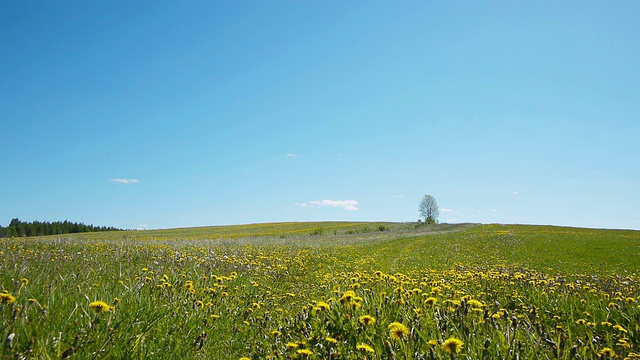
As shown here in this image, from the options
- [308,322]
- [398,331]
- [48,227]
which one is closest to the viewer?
[398,331]

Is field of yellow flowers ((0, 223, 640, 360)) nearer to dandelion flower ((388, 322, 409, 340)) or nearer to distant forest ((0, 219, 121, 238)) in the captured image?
dandelion flower ((388, 322, 409, 340))

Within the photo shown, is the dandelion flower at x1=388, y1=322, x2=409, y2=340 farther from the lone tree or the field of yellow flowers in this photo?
the lone tree

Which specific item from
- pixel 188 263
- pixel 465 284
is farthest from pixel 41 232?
pixel 465 284

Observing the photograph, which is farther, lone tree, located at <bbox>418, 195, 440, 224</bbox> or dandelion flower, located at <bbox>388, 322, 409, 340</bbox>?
lone tree, located at <bbox>418, 195, 440, 224</bbox>

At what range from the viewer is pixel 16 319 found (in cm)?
294

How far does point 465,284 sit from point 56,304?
647cm

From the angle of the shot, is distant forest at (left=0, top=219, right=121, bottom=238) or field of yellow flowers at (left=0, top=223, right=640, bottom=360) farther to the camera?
distant forest at (left=0, top=219, right=121, bottom=238)

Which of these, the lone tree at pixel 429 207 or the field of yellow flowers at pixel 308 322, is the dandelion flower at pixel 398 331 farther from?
→ the lone tree at pixel 429 207

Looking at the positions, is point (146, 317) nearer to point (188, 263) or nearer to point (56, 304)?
point (56, 304)

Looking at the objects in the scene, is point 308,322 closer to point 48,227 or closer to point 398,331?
point 398,331

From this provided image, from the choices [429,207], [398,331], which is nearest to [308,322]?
[398,331]

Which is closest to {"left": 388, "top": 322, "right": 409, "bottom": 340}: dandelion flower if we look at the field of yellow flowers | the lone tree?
the field of yellow flowers

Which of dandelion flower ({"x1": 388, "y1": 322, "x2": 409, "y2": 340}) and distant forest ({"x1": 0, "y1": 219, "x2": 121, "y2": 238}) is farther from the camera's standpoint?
distant forest ({"x1": 0, "y1": 219, "x2": 121, "y2": 238})

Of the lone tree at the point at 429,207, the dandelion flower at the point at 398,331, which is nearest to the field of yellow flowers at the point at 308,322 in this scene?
the dandelion flower at the point at 398,331
